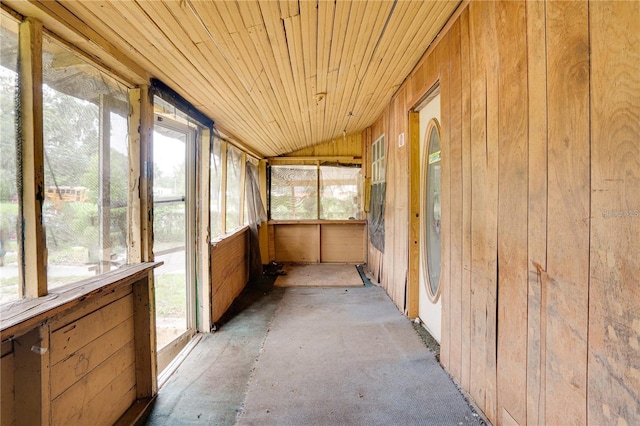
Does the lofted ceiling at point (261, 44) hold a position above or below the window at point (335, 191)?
above

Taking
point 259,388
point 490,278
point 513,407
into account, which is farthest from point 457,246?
point 259,388

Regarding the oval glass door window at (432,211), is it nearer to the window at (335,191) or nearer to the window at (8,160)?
the window at (8,160)

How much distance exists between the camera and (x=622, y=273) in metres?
0.88

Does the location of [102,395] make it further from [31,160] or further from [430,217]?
[430,217]

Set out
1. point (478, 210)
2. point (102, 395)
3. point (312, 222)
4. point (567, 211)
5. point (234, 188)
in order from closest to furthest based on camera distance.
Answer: point (567, 211), point (102, 395), point (478, 210), point (234, 188), point (312, 222)

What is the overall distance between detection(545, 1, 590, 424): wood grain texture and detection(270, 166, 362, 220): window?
4.69 metres

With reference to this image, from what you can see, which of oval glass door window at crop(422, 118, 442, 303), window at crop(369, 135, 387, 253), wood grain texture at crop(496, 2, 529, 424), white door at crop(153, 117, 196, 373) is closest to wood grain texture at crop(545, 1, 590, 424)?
wood grain texture at crop(496, 2, 529, 424)

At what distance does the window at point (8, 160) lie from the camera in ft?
3.49

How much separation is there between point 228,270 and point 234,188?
1.32 metres

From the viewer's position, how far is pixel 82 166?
4.72 ft

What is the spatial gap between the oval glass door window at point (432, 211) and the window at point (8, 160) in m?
2.61

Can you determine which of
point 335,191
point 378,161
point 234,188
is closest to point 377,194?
point 378,161

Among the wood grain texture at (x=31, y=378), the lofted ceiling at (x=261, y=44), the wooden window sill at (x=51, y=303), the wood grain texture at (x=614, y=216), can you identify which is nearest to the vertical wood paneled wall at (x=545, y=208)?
the wood grain texture at (x=614, y=216)

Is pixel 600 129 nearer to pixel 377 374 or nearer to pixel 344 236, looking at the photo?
pixel 377 374
